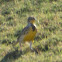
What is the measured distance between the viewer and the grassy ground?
7311 millimetres

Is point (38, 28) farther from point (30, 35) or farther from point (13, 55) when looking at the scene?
point (13, 55)

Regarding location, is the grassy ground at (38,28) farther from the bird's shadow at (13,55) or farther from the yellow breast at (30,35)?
the yellow breast at (30,35)

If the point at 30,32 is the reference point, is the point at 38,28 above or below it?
below

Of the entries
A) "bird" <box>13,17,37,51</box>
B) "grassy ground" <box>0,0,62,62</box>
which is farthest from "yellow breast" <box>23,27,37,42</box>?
"grassy ground" <box>0,0,62,62</box>

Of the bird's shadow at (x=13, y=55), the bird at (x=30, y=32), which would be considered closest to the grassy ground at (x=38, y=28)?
the bird's shadow at (x=13, y=55)

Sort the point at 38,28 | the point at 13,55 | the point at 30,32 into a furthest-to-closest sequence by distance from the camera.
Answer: the point at 38,28 < the point at 13,55 < the point at 30,32

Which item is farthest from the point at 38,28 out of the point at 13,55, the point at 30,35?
the point at 13,55

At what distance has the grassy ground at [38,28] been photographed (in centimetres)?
731

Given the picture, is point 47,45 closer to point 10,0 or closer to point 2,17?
point 2,17

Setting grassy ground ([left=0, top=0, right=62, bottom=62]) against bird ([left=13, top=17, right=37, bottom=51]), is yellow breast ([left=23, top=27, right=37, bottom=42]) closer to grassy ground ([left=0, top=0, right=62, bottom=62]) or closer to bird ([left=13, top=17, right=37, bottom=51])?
bird ([left=13, top=17, right=37, bottom=51])

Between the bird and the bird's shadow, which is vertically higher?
the bird

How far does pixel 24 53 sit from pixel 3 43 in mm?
1157

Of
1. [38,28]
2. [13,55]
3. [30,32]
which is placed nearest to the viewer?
[30,32]

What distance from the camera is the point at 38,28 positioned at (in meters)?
8.91
